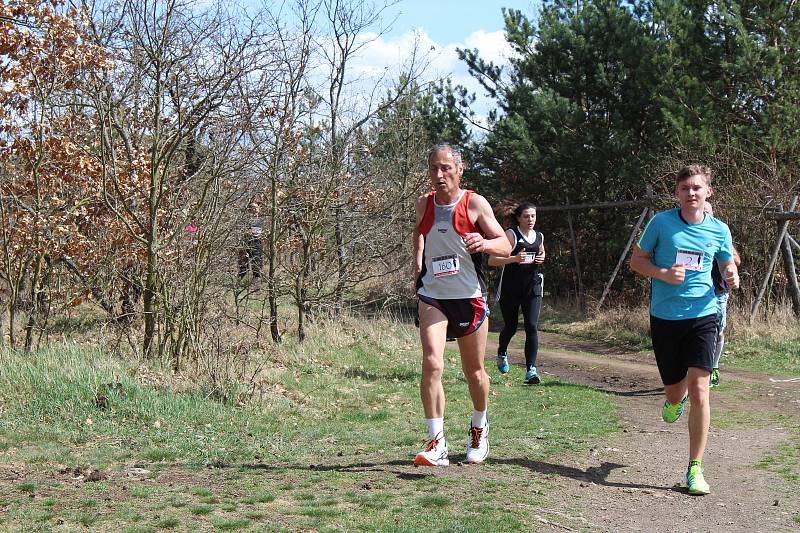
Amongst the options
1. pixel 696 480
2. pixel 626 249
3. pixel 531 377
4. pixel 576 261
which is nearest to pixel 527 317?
pixel 531 377

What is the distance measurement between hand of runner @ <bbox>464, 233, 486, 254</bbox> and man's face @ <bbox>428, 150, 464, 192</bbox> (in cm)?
37

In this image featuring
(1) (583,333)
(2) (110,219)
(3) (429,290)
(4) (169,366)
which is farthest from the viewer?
(1) (583,333)

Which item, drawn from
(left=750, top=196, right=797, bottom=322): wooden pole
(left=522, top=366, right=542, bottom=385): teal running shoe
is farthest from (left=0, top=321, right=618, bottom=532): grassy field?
(left=750, top=196, right=797, bottom=322): wooden pole

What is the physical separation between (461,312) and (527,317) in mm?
4391

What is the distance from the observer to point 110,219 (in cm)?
1054

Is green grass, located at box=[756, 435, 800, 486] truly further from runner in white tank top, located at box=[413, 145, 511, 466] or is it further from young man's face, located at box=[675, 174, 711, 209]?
runner in white tank top, located at box=[413, 145, 511, 466]

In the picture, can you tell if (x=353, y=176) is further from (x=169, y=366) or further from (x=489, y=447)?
(x=489, y=447)

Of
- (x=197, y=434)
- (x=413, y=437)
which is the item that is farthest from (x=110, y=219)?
(x=413, y=437)

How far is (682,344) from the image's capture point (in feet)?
18.9

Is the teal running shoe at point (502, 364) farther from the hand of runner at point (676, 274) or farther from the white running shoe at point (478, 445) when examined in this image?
the hand of runner at point (676, 274)

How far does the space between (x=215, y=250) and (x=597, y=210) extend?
15.3 m

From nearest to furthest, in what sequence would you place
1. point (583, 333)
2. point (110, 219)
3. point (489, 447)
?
point (489, 447)
point (110, 219)
point (583, 333)

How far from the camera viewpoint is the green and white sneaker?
17.8 ft

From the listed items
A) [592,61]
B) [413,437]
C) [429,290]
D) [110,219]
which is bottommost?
[413,437]
